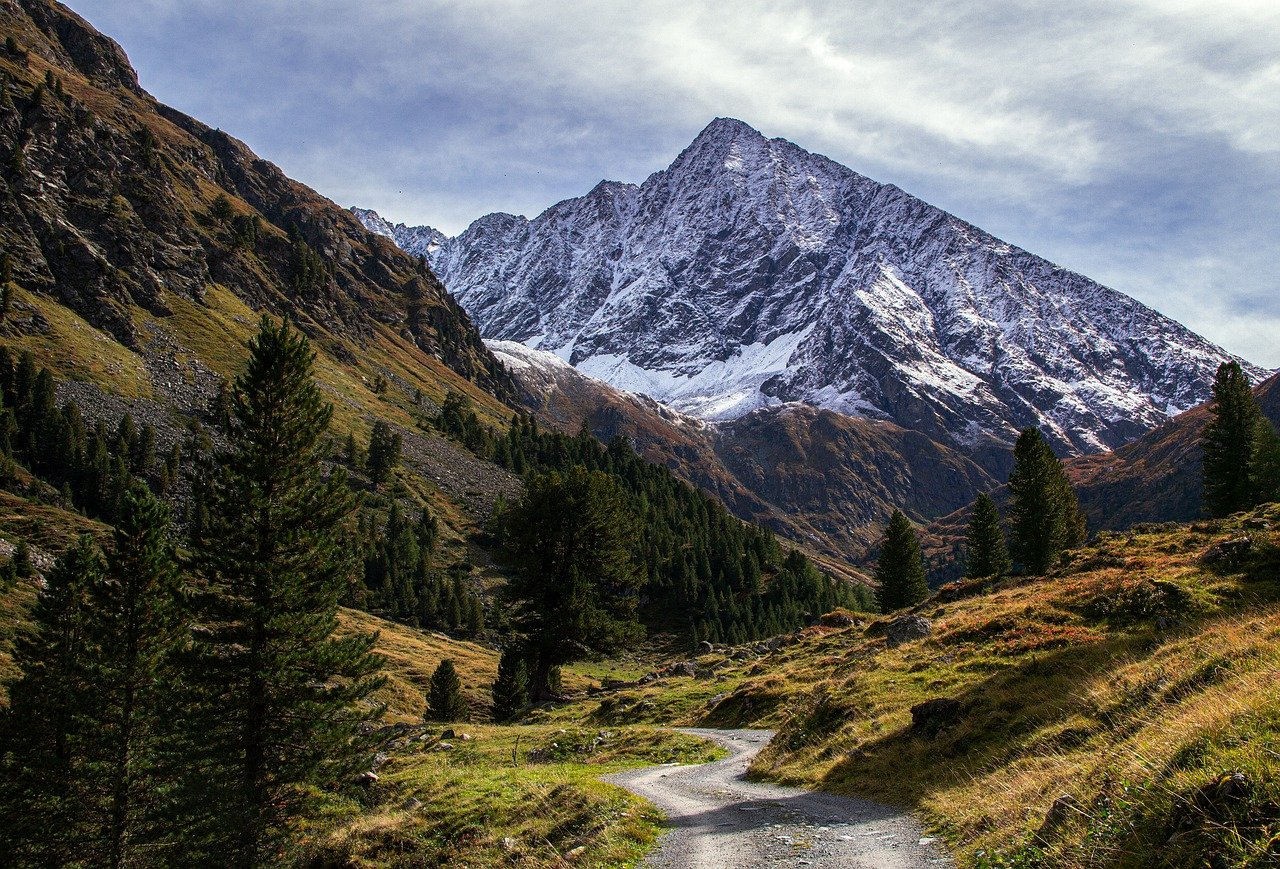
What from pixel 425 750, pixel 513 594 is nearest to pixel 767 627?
pixel 513 594

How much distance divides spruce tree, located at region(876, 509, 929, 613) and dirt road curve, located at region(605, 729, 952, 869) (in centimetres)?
6544

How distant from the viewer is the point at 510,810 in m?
18.8

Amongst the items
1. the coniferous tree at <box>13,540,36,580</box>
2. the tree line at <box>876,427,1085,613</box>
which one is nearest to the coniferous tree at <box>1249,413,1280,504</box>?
the tree line at <box>876,427,1085,613</box>

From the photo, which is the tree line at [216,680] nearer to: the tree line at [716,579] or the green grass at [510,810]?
the green grass at [510,810]

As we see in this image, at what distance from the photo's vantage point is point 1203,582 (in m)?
25.9

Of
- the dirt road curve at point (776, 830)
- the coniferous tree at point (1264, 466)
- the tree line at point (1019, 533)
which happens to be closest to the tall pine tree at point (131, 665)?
the dirt road curve at point (776, 830)

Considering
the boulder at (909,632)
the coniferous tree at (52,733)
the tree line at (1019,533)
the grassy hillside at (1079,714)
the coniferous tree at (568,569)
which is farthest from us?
the tree line at (1019,533)

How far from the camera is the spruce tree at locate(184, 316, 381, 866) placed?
1005 inches

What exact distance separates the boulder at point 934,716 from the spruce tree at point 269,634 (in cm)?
1996

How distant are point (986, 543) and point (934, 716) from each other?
75150 mm

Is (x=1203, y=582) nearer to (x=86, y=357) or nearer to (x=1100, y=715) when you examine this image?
(x=1100, y=715)

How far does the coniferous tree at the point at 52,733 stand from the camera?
2841cm

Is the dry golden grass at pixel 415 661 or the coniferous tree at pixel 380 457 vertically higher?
the coniferous tree at pixel 380 457

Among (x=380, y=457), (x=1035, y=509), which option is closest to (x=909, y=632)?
(x=1035, y=509)
